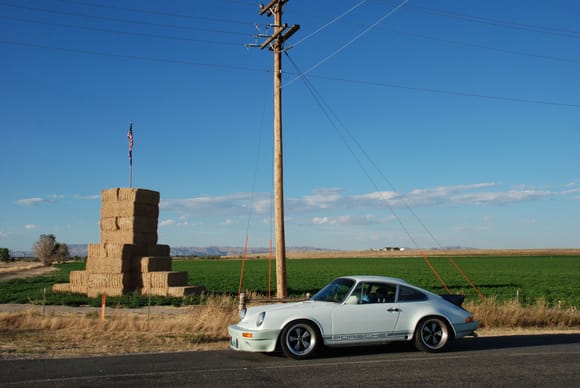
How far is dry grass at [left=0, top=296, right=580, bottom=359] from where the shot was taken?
455 inches

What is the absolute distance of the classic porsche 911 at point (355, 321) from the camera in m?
9.89

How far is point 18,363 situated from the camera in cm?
967

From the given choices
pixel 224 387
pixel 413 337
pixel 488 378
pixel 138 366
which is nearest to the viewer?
pixel 224 387

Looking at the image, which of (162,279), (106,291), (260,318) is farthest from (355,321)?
(106,291)

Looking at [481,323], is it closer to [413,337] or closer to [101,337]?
[413,337]

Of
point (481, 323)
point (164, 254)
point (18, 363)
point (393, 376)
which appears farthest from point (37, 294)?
point (393, 376)

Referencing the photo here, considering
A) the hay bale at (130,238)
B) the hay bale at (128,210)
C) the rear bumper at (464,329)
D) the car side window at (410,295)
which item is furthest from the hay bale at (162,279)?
the rear bumper at (464,329)

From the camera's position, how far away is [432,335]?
419 inches

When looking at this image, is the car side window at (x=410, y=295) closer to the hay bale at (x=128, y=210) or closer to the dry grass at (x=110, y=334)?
the dry grass at (x=110, y=334)

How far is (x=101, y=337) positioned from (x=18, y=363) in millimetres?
3195

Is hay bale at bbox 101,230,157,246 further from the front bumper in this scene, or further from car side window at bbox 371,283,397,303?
car side window at bbox 371,283,397,303

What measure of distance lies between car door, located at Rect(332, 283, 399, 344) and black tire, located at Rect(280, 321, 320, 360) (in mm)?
367

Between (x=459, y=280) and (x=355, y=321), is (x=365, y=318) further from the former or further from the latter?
(x=459, y=280)

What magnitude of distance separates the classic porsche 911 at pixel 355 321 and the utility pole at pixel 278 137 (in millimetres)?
7490
